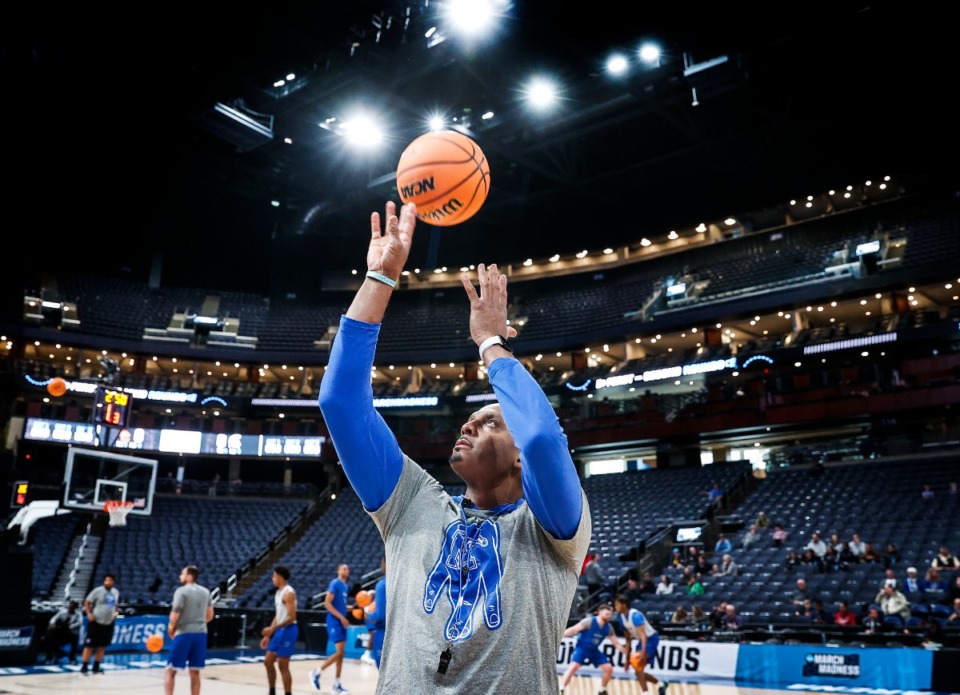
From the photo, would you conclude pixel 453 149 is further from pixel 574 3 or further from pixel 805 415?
pixel 805 415

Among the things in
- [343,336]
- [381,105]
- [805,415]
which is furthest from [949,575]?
[381,105]

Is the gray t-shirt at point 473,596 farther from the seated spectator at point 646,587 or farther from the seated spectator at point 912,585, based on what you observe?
the seated spectator at point 646,587

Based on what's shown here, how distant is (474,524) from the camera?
218cm

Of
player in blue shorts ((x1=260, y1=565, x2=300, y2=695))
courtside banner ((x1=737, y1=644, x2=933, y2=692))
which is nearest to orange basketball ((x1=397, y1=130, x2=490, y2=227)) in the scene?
player in blue shorts ((x1=260, y1=565, x2=300, y2=695))

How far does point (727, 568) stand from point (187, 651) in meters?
14.8

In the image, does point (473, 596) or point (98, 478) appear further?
point (98, 478)

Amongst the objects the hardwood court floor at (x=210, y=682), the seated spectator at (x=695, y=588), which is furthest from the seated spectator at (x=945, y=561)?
the hardwood court floor at (x=210, y=682)

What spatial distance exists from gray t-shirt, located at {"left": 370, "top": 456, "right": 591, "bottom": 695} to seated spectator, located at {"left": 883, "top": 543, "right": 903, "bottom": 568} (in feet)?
62.3

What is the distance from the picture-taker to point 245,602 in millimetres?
24875

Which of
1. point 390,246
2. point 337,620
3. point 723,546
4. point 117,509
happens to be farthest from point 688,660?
point 390,246

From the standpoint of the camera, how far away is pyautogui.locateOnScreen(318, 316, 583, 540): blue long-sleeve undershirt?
1.95 m

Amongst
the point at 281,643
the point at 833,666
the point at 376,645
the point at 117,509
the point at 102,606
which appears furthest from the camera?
the point at 376,645

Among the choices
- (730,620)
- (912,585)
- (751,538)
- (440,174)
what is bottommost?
(730,620)

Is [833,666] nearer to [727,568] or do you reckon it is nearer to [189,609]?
[727,568]
